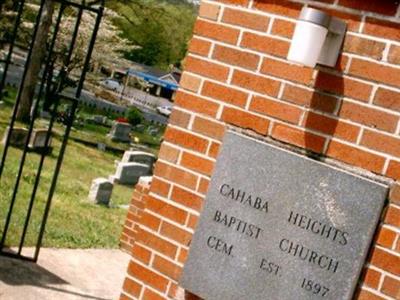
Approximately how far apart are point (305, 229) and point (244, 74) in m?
0.92

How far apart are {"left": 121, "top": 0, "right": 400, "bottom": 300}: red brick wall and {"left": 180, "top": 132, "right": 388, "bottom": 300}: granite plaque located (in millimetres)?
91

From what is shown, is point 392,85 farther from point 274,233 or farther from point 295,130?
point 274,233

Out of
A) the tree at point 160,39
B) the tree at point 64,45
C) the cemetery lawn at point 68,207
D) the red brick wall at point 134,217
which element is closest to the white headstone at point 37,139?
the cemetery lawn at point 68,207

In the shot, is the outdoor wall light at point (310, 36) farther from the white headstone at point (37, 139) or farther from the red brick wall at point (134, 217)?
the white headstone at point (37, 139)

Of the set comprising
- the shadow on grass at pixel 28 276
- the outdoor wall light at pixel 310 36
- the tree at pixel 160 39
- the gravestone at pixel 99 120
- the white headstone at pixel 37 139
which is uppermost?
the tree at pixel 160 39

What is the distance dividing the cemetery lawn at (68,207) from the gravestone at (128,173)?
0.42 metres

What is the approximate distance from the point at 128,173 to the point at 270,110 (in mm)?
12471

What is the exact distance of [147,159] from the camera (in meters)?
17.0

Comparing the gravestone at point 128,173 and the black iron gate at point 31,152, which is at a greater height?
the black iron gate at point 31,152

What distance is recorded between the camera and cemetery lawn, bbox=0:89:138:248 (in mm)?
7098

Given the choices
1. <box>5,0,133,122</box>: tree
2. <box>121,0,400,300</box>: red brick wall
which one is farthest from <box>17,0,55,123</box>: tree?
<box>121,0,400,300</box>: red brick wall

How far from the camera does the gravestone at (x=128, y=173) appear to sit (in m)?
14.8

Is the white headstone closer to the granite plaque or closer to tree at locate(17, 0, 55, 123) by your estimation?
tree at locate(17, 0, 55, 123)

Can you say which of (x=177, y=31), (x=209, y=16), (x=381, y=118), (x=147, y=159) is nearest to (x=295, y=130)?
(x=381, y=118)
